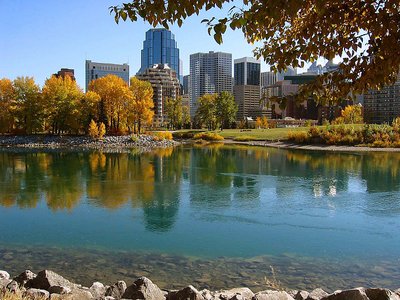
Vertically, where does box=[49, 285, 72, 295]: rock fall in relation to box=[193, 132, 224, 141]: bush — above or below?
below

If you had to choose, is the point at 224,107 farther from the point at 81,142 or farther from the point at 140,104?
the point at 81,142

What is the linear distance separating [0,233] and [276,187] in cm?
1600

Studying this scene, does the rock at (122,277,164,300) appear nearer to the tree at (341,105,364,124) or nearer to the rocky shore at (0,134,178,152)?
the rocky shore at (0,134,178,152)

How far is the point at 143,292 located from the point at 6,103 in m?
77.0

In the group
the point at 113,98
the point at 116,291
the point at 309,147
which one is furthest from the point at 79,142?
the point at 116,291

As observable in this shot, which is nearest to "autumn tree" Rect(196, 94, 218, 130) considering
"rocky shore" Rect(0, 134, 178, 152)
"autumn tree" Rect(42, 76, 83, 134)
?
"rocky shore" Rect(0, 134, 178, 152)

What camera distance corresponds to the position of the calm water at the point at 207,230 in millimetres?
11234

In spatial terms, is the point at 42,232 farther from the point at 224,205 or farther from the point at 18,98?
the point at 18,98

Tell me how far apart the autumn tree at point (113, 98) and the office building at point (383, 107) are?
84.8 meters

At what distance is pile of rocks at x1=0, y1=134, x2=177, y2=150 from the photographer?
222ft

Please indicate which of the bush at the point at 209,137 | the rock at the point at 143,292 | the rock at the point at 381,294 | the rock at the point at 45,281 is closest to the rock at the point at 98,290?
the rock at the point at 45,281

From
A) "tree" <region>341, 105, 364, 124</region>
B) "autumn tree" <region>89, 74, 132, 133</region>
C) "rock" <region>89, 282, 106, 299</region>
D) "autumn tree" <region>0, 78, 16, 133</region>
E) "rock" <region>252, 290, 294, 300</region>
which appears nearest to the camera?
"rock" <region>252, 290, 294, 300</region>

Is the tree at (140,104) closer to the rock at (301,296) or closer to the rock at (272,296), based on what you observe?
the rock at (301,296)

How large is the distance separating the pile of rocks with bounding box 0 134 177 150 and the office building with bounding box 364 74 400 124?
85.5 m
